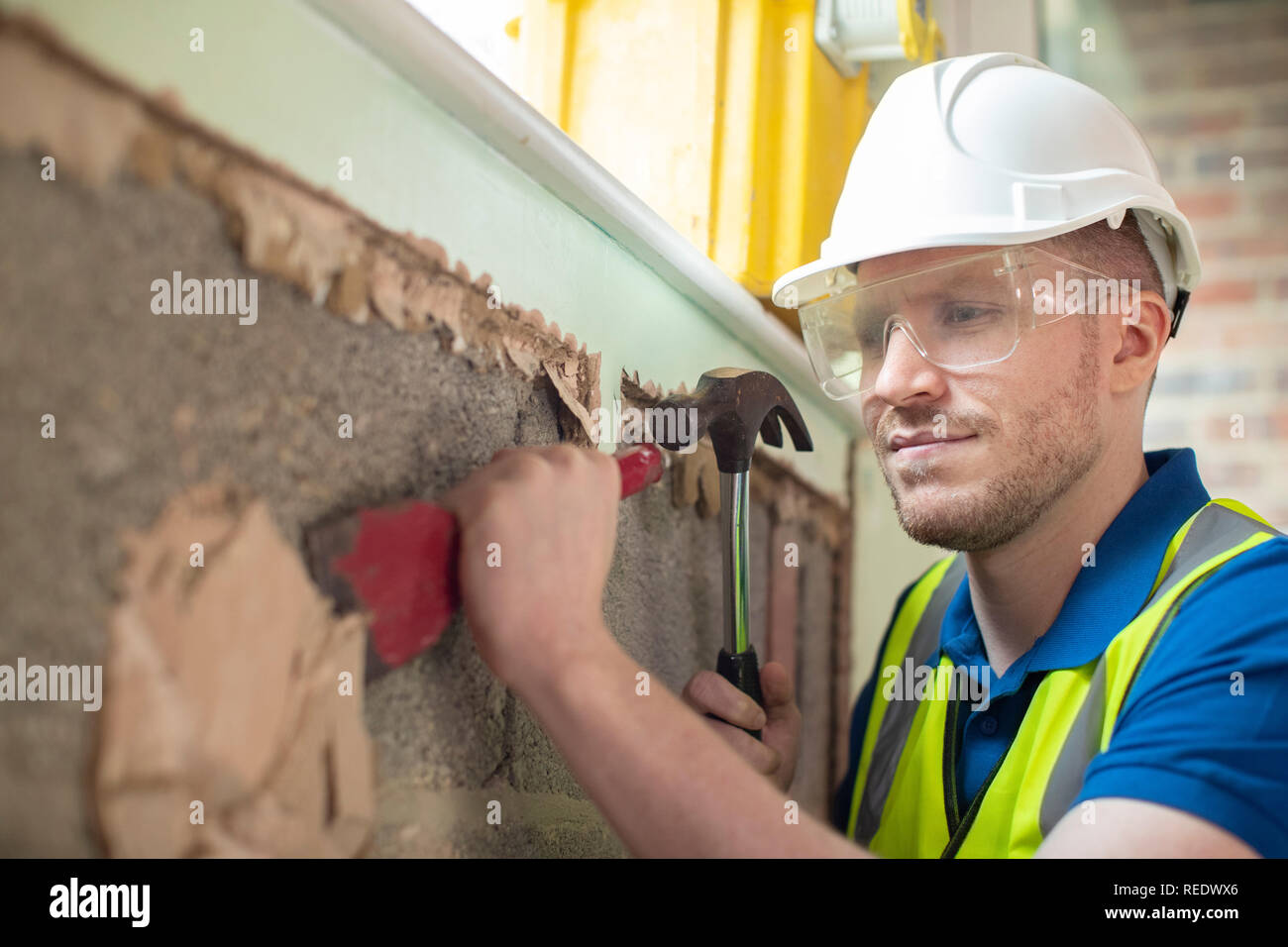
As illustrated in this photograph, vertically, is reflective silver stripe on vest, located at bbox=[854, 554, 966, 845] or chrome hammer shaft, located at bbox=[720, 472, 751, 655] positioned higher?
chrome hammer shaft, located at bbox=[720, 472, 751, 655]

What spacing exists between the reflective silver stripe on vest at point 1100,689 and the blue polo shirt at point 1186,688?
0.04m

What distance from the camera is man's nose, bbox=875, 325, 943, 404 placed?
1228 mm

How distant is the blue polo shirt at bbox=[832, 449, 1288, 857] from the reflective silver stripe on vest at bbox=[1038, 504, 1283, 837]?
0.12 feet

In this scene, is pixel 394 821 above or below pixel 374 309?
below

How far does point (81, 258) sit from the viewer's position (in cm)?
53

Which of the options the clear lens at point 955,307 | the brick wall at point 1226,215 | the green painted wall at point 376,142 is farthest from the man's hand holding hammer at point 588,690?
the brick wall at point 1226,215

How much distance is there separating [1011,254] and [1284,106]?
2.08m

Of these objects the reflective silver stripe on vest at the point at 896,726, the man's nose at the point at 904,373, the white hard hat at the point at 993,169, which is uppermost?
the white hard hat at the point at 993,169

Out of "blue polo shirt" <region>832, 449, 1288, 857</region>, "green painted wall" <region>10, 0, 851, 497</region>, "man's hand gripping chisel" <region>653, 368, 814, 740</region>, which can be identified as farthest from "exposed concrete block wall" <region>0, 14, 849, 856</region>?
"blue polo shirt" <region>832, 449, 1288, 857</region>

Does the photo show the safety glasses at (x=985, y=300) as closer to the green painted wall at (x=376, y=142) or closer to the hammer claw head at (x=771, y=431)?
the hammer claw head at (x=771, y=431)

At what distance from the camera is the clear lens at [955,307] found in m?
1.21

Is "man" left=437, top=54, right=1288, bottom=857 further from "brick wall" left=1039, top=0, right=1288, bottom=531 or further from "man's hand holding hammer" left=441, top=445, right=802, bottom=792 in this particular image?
"brick wall" left=1039, top=0, right=1288, bottom=531
